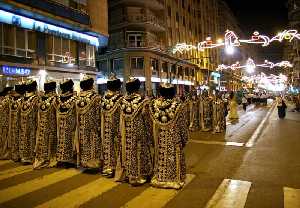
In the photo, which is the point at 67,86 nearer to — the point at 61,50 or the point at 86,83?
the point at 86,83

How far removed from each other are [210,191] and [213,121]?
440 inches

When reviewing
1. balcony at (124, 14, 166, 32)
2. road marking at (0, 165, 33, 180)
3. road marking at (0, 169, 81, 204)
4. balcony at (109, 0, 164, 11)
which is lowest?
road marking at (0, 169, 81, 204)

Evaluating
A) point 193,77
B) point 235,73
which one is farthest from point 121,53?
point 235,73

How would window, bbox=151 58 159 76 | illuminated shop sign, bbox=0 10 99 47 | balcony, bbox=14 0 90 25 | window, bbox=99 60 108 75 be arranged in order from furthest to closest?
window, bbox=99 60 108 75, window, bbox=151 58 159 76, balcony, bbox=14 0 90 25, illuminated shop sign, bbox=0 10 99 47

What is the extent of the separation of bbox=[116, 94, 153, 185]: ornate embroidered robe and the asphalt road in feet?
1.38

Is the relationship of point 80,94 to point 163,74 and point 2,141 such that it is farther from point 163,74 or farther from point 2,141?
point 163,74

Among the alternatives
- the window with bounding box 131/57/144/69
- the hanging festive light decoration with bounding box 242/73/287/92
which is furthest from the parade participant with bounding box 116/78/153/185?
the hanging festive light decoration with bounding box 242/73/287/92

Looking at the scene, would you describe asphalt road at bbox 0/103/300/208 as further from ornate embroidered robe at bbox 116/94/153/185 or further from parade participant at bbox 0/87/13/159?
parade participant at bbox 0/87/13/159

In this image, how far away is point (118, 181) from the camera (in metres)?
8.17

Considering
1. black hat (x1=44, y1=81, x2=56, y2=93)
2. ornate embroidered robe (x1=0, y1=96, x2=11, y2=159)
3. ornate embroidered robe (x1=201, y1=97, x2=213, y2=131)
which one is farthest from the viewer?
ornate embroidered robe (x1=201, y1=97, x2=213, y2=131)

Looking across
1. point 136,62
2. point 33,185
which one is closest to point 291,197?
point 33,185

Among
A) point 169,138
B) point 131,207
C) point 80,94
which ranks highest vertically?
point 80,94

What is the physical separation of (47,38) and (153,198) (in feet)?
84.4

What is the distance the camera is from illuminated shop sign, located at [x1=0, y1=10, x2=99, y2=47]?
86.2 feet
